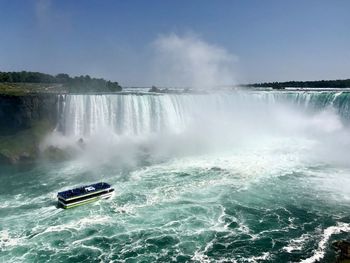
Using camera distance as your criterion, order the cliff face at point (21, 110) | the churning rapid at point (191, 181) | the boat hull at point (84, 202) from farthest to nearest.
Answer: the cliff face at point (21, 110) < the boat hull at point (84, 202) < the churning rapid at point (191, 181)

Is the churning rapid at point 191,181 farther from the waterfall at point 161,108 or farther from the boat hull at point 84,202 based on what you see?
the boat hull at point 84,202

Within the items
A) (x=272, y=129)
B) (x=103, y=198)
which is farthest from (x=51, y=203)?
(x=272, y=129)

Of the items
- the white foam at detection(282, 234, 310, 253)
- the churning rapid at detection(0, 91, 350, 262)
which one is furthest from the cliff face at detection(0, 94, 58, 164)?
the white foam at detection(282, 234, 310, 253)

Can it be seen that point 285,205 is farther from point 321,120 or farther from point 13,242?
point 321,120

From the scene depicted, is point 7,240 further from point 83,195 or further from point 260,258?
point 260,258

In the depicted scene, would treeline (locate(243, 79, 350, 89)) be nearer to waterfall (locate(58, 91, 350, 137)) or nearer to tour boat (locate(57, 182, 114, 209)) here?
waterfall (locate(58, 91, 350, 137))

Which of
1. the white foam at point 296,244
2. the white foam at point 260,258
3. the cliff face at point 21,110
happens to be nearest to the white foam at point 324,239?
the white foam at point 296,244
